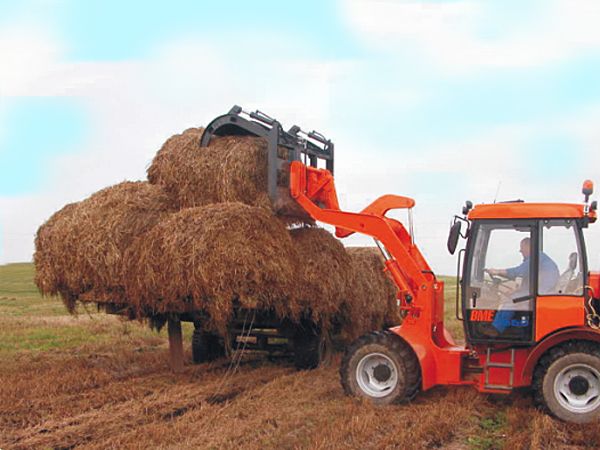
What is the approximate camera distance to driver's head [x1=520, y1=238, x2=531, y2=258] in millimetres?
7461

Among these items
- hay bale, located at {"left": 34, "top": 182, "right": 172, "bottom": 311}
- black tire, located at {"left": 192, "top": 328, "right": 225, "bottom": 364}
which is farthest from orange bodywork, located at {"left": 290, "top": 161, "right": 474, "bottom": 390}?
black tire, located at {"left": 192, "top": 328, "right": 225, "bottom": 364}

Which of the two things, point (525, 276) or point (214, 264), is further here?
point (214, 264)

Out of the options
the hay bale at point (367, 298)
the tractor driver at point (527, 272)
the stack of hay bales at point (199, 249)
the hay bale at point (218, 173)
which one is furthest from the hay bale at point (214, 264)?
the tractor driver at point (527, 272)

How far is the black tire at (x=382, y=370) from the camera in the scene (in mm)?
7691

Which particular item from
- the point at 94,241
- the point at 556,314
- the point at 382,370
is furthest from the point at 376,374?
the point at 94,241

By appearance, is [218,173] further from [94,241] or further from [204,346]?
[204,346]

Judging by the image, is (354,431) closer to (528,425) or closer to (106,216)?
(528,425)

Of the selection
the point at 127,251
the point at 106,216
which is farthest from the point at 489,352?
the point at 106,216

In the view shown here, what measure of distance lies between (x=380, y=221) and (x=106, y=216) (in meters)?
3.78

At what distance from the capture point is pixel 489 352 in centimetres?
762

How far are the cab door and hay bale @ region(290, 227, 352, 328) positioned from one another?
232 cm

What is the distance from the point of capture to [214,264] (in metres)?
8.32

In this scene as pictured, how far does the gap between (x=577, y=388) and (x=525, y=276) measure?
1.26 metres

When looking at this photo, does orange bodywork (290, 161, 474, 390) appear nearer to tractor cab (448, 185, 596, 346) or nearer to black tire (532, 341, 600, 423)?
tractor cab (448, 185, 596, 346)
